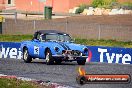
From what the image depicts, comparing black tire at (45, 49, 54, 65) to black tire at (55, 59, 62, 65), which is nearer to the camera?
black tire at (45, 49, 54, 65)

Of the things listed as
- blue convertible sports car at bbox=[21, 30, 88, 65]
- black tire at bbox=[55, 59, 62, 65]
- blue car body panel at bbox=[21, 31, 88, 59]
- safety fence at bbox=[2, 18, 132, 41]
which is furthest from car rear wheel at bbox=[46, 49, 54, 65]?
safety fence at bbox=[2, 18, 132, 41]

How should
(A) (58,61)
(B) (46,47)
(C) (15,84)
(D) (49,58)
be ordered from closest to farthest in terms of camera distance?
(C) (15,84) → (D) (49,58) → (B) (46,47) → (A) (58,61)

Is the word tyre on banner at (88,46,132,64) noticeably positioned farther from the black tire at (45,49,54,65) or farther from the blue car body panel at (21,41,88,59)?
the black tire at (45,49,54,65)

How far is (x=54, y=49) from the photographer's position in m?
22.8

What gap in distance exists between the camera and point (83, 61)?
23438mm

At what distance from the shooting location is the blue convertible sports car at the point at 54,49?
22750 millimetres

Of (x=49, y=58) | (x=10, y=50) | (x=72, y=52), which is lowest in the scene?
(x=10, y=50)

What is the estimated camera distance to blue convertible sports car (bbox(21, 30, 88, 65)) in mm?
22750

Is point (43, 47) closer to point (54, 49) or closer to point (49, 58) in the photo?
point (49, 58)

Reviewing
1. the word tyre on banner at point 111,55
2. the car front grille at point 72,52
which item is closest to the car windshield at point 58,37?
the car front grille at point 72,52

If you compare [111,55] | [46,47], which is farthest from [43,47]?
[111,55]

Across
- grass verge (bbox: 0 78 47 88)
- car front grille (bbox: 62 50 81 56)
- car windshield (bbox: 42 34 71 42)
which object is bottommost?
car front grille (bbox: 62 50 81 56)

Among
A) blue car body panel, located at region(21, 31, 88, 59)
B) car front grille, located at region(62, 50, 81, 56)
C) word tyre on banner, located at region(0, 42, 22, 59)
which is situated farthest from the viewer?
word tyre on banner, located at region(0, 42, 22, 59)

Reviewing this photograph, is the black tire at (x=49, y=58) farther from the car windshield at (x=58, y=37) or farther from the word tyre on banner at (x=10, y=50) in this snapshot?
the word tyre on banner at (x=10, y=50)
